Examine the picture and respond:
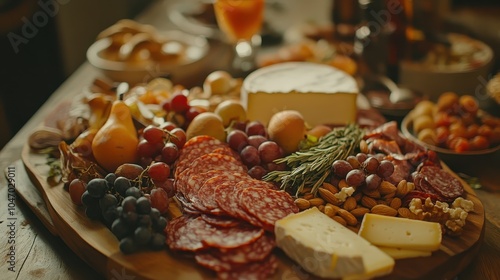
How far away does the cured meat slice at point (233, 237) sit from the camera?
113 cm

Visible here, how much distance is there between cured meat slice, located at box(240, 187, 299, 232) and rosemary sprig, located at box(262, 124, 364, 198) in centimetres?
5

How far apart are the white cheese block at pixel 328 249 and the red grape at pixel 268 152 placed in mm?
250

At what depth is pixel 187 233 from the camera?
1.18 meters

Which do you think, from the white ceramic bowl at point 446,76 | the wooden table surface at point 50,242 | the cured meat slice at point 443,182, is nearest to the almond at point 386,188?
the cured meat slice at point 443,182

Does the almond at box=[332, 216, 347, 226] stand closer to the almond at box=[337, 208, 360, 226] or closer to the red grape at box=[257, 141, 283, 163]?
the almond at box=[337, 208, 360, 226]

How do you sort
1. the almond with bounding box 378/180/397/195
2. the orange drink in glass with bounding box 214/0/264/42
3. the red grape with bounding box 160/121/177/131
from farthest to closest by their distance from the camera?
the orange drink in glass with bounding box 214/0/264/42 < the red grape with bounding box 160/121/177/131 < the almond with bounding box 378/180/397/195

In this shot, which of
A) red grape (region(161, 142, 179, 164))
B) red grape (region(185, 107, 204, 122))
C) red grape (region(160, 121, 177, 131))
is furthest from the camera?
red grape (region(185, 107, 204, 122))

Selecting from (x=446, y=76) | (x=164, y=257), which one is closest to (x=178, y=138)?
(x=164, y=257)

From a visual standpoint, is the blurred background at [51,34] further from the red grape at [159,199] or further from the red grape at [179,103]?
the red grape at [159,199]

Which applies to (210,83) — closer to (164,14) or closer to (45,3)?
(164,14)

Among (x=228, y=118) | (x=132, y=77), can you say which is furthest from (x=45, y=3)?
(x=228, y=118)

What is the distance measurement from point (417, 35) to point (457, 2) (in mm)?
767

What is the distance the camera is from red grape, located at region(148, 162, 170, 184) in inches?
51.9

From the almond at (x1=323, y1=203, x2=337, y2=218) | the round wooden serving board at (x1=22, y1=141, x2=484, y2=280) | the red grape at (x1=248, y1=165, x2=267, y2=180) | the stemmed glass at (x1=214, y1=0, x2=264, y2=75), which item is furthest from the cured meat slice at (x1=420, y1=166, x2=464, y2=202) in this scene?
the stemmed glass at (x1=214, y1=0, x2=264, y2=75)
